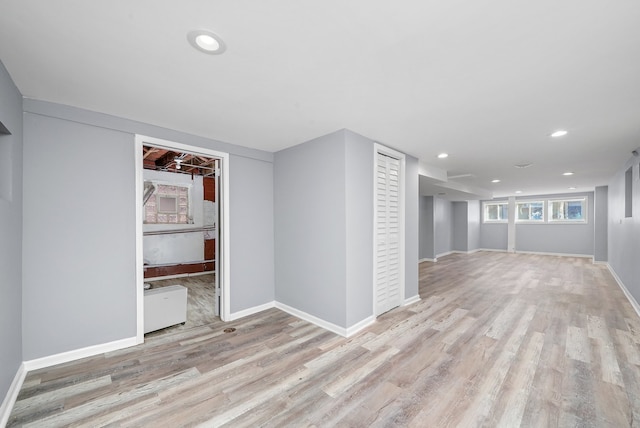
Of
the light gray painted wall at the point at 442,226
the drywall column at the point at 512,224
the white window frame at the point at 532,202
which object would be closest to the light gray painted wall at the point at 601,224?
the white window frame at the point at 532,202

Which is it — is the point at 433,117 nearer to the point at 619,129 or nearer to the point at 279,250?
the point at 619,129

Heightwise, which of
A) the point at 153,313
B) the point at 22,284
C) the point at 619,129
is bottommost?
the point at 153,313

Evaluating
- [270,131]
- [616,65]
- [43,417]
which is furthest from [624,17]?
[43,417]

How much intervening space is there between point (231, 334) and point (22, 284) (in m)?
1.84

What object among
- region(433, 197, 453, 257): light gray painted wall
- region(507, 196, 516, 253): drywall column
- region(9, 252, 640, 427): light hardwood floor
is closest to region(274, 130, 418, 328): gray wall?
region(9, 252, 640, 427): light hardwood floor

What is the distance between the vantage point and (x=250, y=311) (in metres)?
3.42

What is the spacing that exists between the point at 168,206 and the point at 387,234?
558 cm

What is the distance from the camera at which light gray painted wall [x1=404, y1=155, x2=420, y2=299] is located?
3822 millimetres

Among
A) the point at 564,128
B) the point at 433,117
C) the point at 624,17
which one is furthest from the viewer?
the point at 564,128

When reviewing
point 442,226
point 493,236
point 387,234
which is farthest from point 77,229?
point 493,236

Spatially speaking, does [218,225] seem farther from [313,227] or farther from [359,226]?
[359,226]

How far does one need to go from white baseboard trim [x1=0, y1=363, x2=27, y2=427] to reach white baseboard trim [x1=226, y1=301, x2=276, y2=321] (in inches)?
68.4

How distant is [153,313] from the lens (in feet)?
9.30

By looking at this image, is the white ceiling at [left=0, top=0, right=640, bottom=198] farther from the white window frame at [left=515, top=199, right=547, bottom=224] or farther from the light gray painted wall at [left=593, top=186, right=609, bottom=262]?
the white window frame at [left=515, top=199, right=547, bottom=224]
